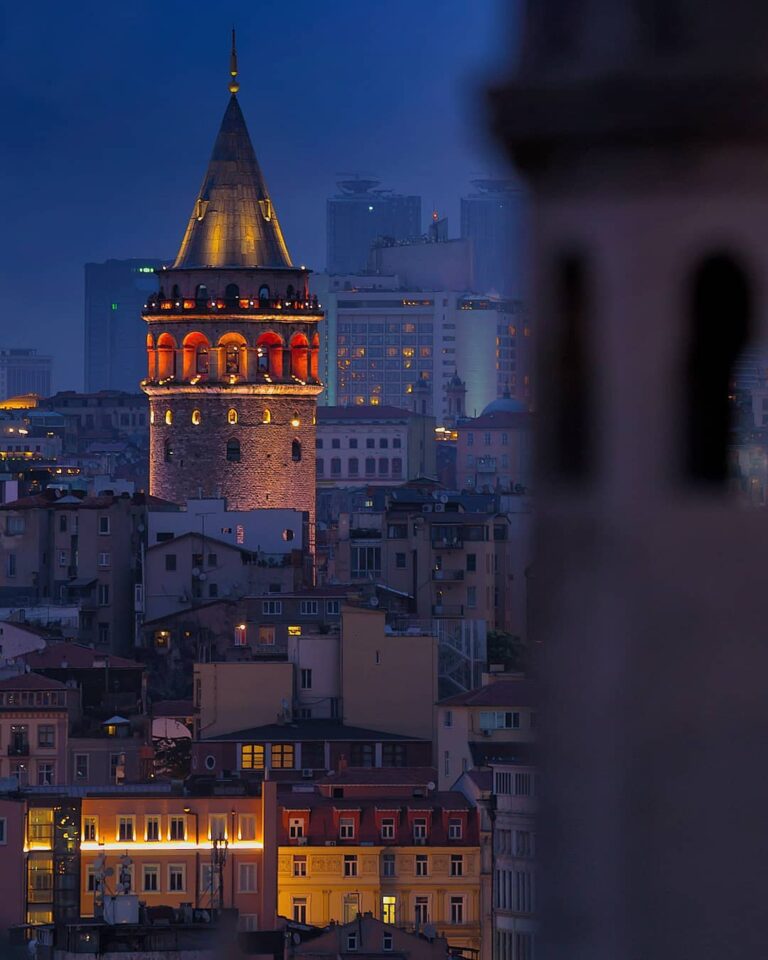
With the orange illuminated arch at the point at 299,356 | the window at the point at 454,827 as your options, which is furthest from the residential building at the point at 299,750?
the orange illuminated arch at the point at 299,356

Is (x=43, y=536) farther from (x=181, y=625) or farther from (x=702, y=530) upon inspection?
(x=702, y=530)

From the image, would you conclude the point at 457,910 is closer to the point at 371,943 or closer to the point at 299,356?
the point at 371,943

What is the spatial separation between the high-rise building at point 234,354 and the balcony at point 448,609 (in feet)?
15.7

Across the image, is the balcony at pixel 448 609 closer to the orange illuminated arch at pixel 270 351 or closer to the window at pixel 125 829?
the orange illuminated arch at pixel 270 351

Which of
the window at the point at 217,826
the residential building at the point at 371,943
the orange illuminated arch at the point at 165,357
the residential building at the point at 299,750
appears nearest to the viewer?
the residential building at the point at 371,943

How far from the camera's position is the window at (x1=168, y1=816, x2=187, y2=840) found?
24.8 meters

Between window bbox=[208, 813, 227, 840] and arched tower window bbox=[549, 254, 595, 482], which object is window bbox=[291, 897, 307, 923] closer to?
window bbox=[208, 813, 227, 840]

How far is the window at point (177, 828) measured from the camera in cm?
2481

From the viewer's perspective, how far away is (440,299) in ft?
432

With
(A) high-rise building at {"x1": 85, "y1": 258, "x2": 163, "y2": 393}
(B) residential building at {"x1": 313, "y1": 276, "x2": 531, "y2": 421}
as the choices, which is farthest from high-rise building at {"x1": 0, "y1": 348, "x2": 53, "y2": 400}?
(B) residential building at {"x1": 313, "y1": 276, "x2": 531, "y2": 421}

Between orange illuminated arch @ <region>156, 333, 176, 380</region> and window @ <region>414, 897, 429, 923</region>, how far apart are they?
2277 centimetres

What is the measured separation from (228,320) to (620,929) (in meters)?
43.6

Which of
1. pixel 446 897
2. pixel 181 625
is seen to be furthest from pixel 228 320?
pixel 446 897

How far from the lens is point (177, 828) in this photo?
24844 mm
